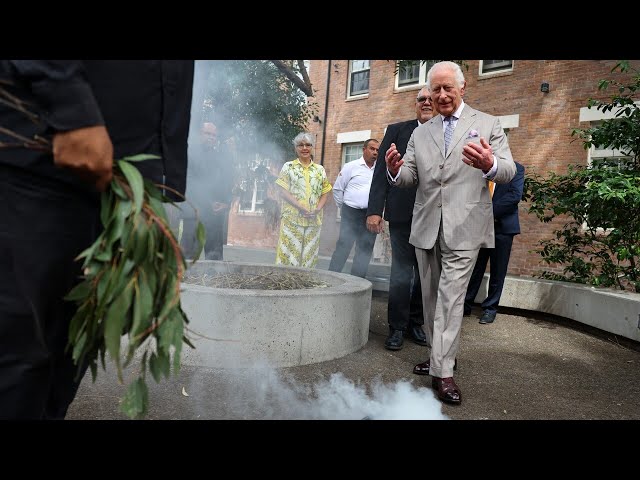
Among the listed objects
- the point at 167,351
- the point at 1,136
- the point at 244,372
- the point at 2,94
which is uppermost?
the point at 2,94

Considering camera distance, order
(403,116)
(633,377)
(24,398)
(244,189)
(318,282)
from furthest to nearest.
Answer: (403,116) → (244,189) → (318,282) → (633,377) → (24,398)

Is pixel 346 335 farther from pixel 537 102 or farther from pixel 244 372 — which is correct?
pixel 537 102

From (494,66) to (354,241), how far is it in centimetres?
823

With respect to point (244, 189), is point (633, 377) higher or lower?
lower

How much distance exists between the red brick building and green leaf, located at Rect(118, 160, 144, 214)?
21.2ft

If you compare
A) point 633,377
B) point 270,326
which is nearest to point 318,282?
point 270,326

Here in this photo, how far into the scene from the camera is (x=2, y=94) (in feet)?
4.30

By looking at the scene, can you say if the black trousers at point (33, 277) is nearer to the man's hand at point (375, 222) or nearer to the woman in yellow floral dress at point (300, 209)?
the man's hand at point (375, 222)

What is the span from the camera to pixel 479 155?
2824 mm

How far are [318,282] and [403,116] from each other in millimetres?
10088

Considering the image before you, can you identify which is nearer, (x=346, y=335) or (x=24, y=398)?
(x=24, y=398)

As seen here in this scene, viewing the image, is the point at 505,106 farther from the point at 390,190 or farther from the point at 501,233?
the point at 390,190

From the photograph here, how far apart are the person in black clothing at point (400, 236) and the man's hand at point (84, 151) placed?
314cm

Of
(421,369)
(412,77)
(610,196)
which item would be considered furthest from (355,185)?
(412,77)
